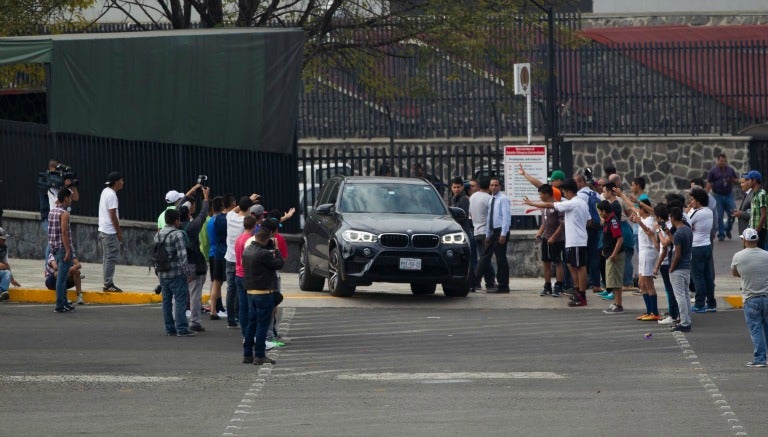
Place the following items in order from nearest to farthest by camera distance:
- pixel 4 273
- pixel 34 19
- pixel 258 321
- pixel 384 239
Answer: pixel 258 321
pixel 384 239
pixel 4 273
pixel 34 19

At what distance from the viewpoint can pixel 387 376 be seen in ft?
47.4

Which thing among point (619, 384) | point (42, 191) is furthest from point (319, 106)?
point (619, 384)

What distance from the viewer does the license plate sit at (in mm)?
19766

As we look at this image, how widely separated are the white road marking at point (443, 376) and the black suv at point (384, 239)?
5.26m

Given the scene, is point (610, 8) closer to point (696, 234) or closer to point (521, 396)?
point (696, 234)

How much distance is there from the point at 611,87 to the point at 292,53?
10.6m

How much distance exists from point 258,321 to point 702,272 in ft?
22.1

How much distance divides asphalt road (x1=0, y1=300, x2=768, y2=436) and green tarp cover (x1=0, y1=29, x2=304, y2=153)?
19.9 ft

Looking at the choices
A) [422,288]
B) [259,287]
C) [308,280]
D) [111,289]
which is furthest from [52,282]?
[259,287]

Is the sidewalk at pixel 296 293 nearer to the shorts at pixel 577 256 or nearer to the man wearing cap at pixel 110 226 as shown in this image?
the man wearing cap at pixel 110 226

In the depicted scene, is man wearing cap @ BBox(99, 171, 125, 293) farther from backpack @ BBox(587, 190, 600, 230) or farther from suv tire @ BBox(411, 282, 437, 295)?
backpack @ BBox(587, 190, 600, 230)

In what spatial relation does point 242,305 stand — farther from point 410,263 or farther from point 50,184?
point 50,184

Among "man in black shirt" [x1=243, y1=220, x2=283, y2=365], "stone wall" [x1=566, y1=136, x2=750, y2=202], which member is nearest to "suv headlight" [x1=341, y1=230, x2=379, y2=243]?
"man in black shirt" [x1=243, y1=220, x2=283, y2=365]

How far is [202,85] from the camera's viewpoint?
25.3 meters
